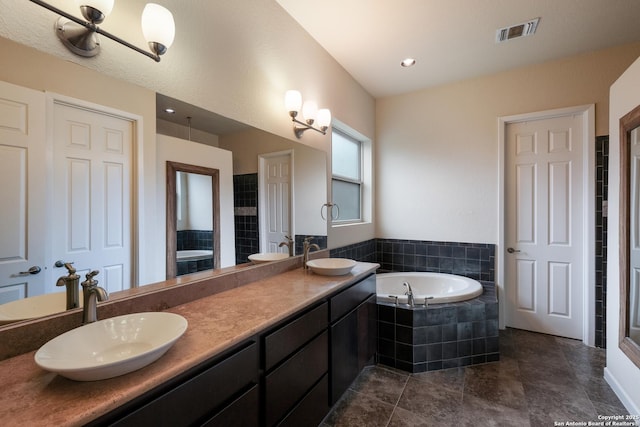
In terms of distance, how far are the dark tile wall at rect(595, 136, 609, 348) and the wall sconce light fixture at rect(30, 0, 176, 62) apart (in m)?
3.55

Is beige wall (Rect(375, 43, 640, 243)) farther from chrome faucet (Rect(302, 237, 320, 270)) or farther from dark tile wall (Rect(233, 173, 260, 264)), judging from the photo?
dark tile wall (Rect(233, 173, 260, 264))

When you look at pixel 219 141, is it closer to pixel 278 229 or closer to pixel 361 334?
pixel 278 229

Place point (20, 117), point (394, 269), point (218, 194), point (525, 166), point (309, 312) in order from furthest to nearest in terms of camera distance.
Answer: point (394, 269) → point (525, 166) → point (218, 194) → point (309, 312) → point (20, 117)

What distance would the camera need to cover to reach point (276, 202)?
2123mm

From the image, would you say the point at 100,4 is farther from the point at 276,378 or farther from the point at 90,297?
the point at 276,378

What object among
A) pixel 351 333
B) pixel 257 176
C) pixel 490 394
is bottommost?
pixel 490 394

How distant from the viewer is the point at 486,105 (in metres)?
3.17

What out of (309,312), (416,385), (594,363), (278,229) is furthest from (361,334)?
(594,363)

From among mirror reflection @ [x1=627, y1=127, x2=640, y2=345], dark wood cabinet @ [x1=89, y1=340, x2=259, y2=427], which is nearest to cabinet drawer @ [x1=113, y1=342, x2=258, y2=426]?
dark wood cabinet @ [x1=89, y1=340, x2=259, y2=427]

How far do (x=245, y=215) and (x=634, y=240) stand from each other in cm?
248

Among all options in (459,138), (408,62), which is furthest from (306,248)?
(459,138)

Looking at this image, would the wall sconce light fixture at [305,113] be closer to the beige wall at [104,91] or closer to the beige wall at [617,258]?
the beige wall at [104,91]

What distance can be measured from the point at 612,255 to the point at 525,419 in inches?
50.8

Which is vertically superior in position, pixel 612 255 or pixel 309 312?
pixel 612 255
